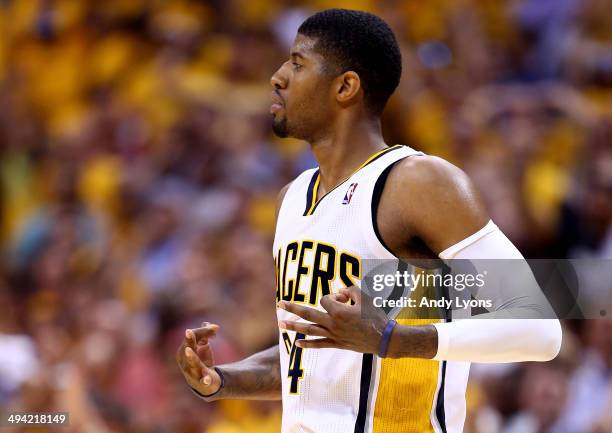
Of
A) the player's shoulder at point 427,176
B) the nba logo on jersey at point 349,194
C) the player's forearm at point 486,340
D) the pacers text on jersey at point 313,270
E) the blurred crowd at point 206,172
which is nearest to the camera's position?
the player's forearm at point 486,340

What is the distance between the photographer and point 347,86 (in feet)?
12.3

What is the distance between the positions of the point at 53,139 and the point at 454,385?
22.5 feet

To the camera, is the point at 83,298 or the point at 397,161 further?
the point at 83,298

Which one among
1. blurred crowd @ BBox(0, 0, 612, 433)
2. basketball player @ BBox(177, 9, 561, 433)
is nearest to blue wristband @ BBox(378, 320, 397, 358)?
basketball player @ BBox(177, 9, 561, 433)

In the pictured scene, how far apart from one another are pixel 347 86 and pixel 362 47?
0.48 ft

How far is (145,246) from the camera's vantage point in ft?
27.5

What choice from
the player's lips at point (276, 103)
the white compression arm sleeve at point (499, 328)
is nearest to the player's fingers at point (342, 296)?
the white compression arm sleeve at point (499, 328)

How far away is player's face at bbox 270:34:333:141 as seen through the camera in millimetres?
3783

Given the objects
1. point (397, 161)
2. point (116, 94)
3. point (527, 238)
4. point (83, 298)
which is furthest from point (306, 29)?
point (116, 94)

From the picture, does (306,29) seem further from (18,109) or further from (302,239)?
(18,109)

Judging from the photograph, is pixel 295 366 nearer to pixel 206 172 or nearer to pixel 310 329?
pixel 310 329

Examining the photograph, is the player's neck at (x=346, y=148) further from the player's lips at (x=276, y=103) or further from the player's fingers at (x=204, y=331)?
the player's fingers at (x=204, y=331)

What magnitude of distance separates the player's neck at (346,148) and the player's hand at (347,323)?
0.81 metres

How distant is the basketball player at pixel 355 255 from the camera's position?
3.14 meters
